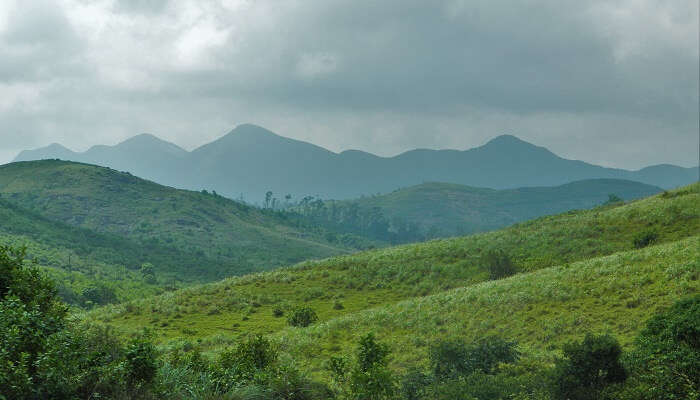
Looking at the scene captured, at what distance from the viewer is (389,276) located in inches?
2224

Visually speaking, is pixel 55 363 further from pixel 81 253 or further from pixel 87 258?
pixel 81 253

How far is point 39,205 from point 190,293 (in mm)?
168914

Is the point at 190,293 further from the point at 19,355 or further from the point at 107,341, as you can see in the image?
the point at 19,355

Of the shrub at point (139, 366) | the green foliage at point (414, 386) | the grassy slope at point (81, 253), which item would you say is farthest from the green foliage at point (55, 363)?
the grassy slope at point (81, 253)

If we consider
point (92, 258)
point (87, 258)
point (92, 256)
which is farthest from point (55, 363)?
point (92, 256)

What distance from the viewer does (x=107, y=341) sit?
44.4 ft

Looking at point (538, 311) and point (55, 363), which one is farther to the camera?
point (538, 311)

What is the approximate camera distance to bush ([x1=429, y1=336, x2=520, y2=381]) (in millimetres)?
19109

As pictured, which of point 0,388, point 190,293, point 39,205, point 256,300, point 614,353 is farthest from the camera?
point 39,205

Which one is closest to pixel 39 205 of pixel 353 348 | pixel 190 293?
pixel 190 293

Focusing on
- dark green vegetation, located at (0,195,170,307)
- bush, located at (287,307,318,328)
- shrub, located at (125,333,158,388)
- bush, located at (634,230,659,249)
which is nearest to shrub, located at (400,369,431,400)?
shrub, located at (125,333,158,388)

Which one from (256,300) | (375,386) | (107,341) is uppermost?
(107,341)

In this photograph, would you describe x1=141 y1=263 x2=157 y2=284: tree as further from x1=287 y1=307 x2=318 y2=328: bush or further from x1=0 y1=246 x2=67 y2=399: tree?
x1=0 y1=246 x2=67 y2=399: tree

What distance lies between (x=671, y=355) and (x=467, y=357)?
741 centimetres
